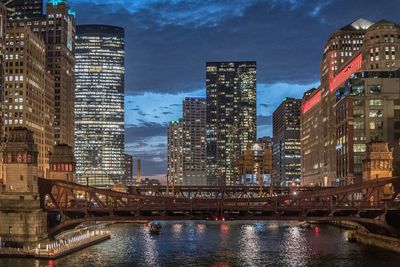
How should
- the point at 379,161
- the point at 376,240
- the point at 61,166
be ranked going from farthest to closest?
1. the point at 61,166
2. the point at 379,161
3. the point at 376,240

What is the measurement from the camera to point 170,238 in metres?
136

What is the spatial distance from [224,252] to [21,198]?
32.4 metres

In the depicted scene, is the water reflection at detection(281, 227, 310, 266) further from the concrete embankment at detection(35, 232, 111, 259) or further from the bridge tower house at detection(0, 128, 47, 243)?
the bridge tower house at detection(0, 128, 47, 243)

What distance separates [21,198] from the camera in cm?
10156

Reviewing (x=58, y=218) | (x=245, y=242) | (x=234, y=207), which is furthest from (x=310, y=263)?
(x=58, y=218)

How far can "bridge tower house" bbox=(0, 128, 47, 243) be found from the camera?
100m

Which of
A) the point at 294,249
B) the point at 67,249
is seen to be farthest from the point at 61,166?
the point at 294,249

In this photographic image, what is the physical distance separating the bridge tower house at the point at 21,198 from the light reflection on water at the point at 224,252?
24.8 ft

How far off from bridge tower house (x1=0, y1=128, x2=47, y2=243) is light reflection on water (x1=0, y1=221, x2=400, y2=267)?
7565 millimetres

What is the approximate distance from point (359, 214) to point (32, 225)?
50.0 metres

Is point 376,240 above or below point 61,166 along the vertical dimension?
below

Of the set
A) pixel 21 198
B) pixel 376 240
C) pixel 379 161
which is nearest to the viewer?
pixel 21 198

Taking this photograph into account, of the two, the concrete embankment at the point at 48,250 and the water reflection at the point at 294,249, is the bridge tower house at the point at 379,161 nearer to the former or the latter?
the water reflection at the point at 294,249

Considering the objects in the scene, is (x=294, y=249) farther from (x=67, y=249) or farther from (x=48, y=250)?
(x=48, y=250)
